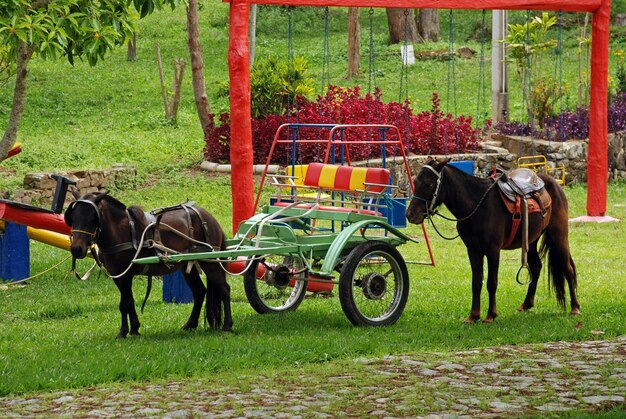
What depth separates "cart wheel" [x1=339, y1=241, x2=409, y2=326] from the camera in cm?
1073

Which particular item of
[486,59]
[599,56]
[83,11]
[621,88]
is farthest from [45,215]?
[486,59]

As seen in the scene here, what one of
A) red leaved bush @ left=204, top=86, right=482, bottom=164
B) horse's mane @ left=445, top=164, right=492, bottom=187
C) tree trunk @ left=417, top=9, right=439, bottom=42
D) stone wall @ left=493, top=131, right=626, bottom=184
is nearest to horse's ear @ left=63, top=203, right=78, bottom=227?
horse's mane @ left=445, top=164, right=492, bottom=187

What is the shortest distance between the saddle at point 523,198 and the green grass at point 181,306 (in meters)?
0.95

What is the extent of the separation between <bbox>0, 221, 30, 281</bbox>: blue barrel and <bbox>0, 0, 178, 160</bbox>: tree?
232 centimetres

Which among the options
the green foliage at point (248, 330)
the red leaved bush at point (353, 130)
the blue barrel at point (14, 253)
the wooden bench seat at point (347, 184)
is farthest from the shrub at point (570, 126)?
the wooden bench seat at point (347, 184)

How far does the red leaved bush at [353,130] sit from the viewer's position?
70.8ft

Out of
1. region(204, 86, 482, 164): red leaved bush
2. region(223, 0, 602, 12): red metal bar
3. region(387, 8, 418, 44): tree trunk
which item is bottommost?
region(204, 86, 482, 164): red leaved bush

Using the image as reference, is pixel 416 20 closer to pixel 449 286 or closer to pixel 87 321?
pixel 449 286

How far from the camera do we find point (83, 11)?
44.9 feet

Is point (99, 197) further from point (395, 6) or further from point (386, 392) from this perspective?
point (395, 6)

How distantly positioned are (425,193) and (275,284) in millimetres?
1760

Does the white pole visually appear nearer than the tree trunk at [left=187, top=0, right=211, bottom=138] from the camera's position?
No

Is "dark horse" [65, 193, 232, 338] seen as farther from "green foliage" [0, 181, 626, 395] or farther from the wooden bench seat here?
the wooden bench seat

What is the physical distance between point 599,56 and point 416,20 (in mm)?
21524
